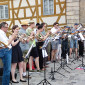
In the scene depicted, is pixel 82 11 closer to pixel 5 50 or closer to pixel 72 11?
pixel 72 11

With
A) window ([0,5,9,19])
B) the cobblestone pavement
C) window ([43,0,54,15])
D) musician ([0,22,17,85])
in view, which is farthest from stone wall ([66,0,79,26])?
musician ([0,22,17,85])

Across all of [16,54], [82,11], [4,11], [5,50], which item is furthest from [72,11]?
[5,50]

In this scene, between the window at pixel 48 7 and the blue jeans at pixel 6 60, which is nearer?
the blue jeans at pixel 6 60

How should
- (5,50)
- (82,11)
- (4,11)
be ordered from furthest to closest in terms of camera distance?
(4,11) → (82,11) → (5,50)

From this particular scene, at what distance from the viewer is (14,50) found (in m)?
5.12

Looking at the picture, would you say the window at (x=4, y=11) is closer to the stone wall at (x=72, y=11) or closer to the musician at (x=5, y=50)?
the stone wall at (x=72, y=11)

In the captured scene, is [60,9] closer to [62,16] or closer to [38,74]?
[62,16]

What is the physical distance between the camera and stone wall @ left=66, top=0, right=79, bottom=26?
40.6 ft

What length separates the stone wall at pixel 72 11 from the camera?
1237cm

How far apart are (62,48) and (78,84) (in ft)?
12.9

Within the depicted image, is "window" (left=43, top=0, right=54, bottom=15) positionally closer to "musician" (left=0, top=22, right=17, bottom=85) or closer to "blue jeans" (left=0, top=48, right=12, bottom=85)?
"musician" (left=0, top=22, right=17, bottom=85)

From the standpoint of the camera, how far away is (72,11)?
40.9ft

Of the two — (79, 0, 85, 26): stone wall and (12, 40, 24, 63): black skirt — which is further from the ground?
(79, 0, 85, 26): stone wall

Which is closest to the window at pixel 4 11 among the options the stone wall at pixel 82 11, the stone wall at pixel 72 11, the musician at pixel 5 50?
the stone wall at pixel 72 11
